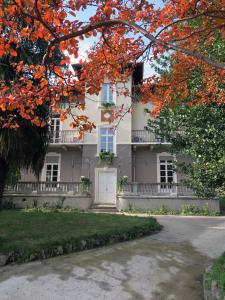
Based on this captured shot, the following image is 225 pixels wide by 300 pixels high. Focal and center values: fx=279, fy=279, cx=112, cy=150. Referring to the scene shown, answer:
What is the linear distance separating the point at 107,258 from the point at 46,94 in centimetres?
396

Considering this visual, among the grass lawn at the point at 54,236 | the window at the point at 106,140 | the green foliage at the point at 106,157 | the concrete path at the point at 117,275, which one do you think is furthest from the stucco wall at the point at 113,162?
the concrete path at the point at 117,275

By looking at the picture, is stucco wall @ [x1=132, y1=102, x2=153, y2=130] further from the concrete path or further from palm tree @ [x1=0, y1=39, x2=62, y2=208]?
the concrete path

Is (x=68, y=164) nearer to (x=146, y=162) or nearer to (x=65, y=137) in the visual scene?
(x=65, y=137)

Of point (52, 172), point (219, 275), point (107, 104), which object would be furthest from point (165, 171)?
point (219, 275)

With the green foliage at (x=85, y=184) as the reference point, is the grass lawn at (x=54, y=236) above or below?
below

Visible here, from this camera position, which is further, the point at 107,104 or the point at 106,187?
the point at 107,104

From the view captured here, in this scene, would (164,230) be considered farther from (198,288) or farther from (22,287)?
(22,287)

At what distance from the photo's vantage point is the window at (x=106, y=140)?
20219 millimetres

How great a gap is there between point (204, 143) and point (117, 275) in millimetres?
4279

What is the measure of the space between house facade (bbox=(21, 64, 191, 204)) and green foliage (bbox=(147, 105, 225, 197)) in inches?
408

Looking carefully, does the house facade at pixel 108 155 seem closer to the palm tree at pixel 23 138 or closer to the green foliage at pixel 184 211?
the green foliage at pixel 184 211

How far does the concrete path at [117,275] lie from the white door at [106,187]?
37.0 ft

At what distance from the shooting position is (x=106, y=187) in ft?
63.9

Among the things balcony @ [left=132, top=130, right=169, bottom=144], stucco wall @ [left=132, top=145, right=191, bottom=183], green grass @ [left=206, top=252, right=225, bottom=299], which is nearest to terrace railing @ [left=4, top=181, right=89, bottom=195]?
stucco wall @ [left=132, top=145, right=191, bottom=183]
